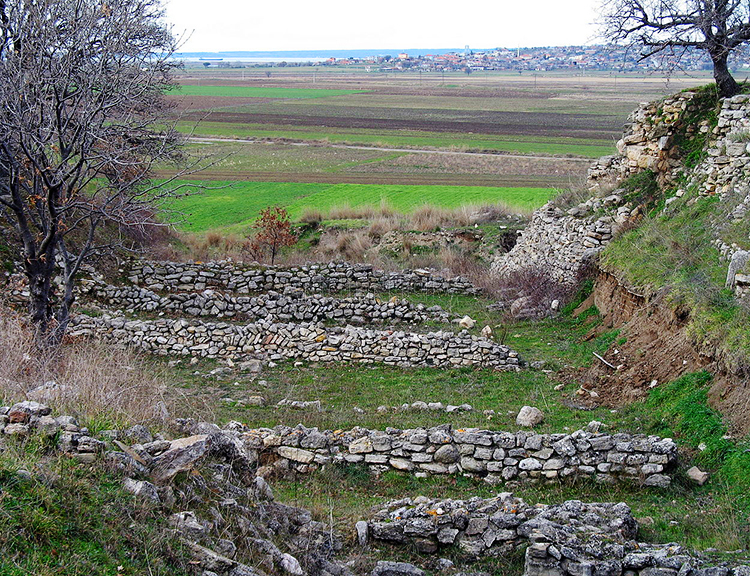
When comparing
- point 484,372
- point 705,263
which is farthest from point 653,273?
point 484,372

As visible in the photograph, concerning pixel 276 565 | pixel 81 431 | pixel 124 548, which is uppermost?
pixel 81 431

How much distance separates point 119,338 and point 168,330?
1107 mm

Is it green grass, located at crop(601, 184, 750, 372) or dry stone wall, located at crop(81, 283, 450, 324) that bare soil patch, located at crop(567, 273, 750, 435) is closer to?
green grass, located at crop(601, 184, 750, 372)

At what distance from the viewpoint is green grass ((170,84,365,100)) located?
132250 mm

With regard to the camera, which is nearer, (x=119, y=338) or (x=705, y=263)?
(x=705, y=263)

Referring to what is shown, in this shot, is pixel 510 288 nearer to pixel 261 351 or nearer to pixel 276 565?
pixel 261 351

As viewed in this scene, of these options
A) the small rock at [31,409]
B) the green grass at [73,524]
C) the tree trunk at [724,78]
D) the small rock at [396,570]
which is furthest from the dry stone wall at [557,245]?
the green grass at [73,524]

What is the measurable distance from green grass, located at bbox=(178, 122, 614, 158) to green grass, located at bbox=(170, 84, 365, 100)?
169 ft

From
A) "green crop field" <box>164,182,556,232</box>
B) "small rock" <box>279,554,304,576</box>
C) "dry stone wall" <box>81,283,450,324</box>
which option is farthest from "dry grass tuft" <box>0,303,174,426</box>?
"green crop field" <box>164,182,556,232</box>

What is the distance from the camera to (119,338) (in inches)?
637

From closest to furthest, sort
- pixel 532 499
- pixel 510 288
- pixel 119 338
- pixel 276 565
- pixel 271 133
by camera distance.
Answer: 1. pixel 276 565
2. pixel 532 499
3. pixel 119 338
4. pixel 510 288
5. pixel 271 133

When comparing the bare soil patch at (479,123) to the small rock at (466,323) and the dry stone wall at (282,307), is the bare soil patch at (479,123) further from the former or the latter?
the dry stone wall at (282,307)

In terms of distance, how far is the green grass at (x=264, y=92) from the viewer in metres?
132

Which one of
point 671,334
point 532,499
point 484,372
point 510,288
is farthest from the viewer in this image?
point 510,288
